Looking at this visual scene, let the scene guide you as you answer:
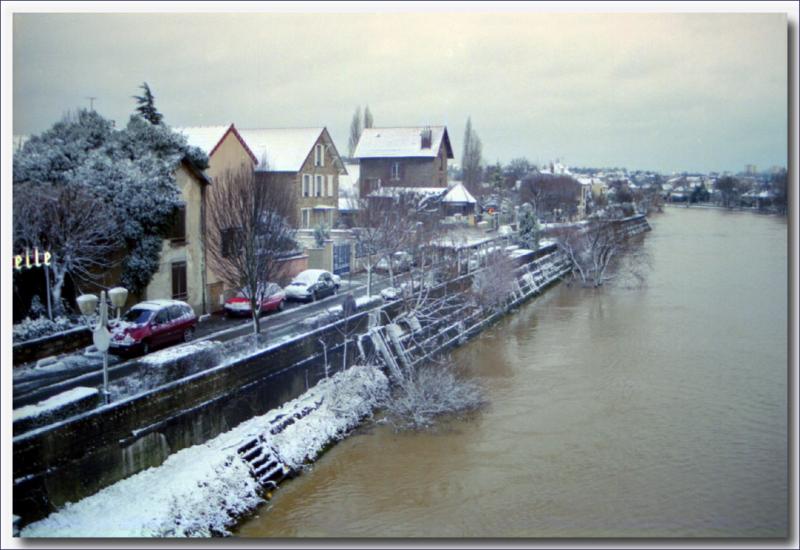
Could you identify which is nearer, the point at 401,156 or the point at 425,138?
the point at 425,138

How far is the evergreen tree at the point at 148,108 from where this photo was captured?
8.91m

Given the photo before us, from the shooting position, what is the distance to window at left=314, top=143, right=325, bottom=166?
36.9 feet

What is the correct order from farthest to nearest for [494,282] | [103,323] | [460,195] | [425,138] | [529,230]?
[460,195] → [529,230] → [494,282] → [425,138] → [103,323]

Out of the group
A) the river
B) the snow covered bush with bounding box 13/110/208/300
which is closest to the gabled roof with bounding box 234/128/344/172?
the snow covered bush with bounding box 13/110/208/300

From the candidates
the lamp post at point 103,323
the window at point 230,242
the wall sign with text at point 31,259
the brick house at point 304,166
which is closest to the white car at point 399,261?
the brick house at point 304,166

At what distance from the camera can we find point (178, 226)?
10.6 meters

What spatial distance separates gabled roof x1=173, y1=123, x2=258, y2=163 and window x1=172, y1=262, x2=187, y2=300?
63.4 inches

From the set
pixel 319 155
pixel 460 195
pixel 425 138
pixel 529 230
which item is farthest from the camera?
pixel 460 195

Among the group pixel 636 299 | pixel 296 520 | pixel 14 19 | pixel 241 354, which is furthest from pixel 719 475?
pixel 636 299

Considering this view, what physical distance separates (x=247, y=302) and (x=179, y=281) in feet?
3.27

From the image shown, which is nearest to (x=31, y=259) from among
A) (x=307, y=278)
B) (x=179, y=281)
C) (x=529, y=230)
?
(x=179, y=281)

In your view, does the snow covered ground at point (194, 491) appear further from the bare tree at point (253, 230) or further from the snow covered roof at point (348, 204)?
the snow covered roof at point (348, 204)

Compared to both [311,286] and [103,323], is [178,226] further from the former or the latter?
[103,323]

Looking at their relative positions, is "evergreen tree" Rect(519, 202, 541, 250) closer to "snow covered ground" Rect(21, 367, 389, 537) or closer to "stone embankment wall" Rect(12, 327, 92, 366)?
"snow covered ground" Rect(21, 367, 389, 537)
